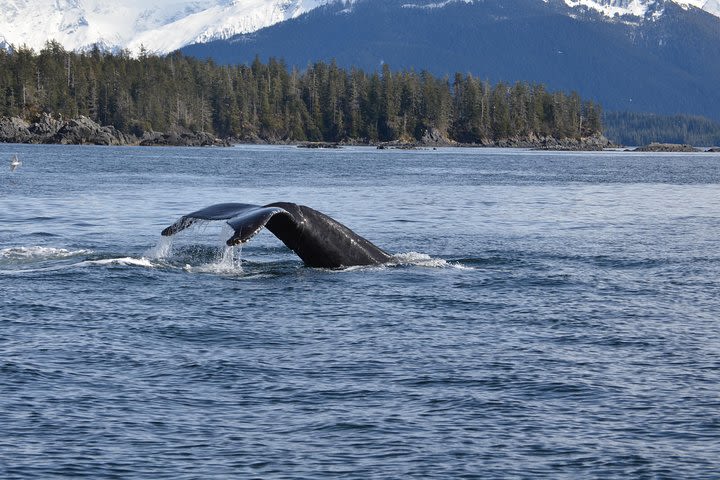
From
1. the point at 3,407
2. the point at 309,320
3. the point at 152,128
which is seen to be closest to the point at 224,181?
the point at 309,320

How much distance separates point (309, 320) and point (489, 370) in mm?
3769

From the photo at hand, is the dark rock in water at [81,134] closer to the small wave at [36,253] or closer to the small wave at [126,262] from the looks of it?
the small wave at [36,253]

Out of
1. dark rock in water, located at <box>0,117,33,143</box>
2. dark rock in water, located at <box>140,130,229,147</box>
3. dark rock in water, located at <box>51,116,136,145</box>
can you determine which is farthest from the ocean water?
dark rock in water, located at <box>140,130,229,147</box>

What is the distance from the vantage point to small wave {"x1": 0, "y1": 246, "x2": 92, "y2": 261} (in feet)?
76.0

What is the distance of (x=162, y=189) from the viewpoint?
174 ft

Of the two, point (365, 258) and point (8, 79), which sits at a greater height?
point (8, 79)

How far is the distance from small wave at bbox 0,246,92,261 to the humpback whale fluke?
4609mm

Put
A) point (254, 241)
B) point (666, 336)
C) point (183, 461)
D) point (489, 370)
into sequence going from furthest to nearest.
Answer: point (254, 241), point (666, 336), point (489, 370), point (183, 461)

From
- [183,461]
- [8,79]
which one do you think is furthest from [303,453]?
[8,79]

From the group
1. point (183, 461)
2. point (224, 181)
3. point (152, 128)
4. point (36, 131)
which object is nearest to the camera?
point (183, 461)

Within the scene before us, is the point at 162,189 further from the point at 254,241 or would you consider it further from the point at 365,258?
the point at 365,258

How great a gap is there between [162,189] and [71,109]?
113 metres

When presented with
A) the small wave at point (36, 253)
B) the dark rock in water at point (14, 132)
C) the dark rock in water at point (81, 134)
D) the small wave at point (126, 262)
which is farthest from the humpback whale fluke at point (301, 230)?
the dark rock in water at point (81, 134)

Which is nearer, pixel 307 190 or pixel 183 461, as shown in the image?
pixel 183 461
